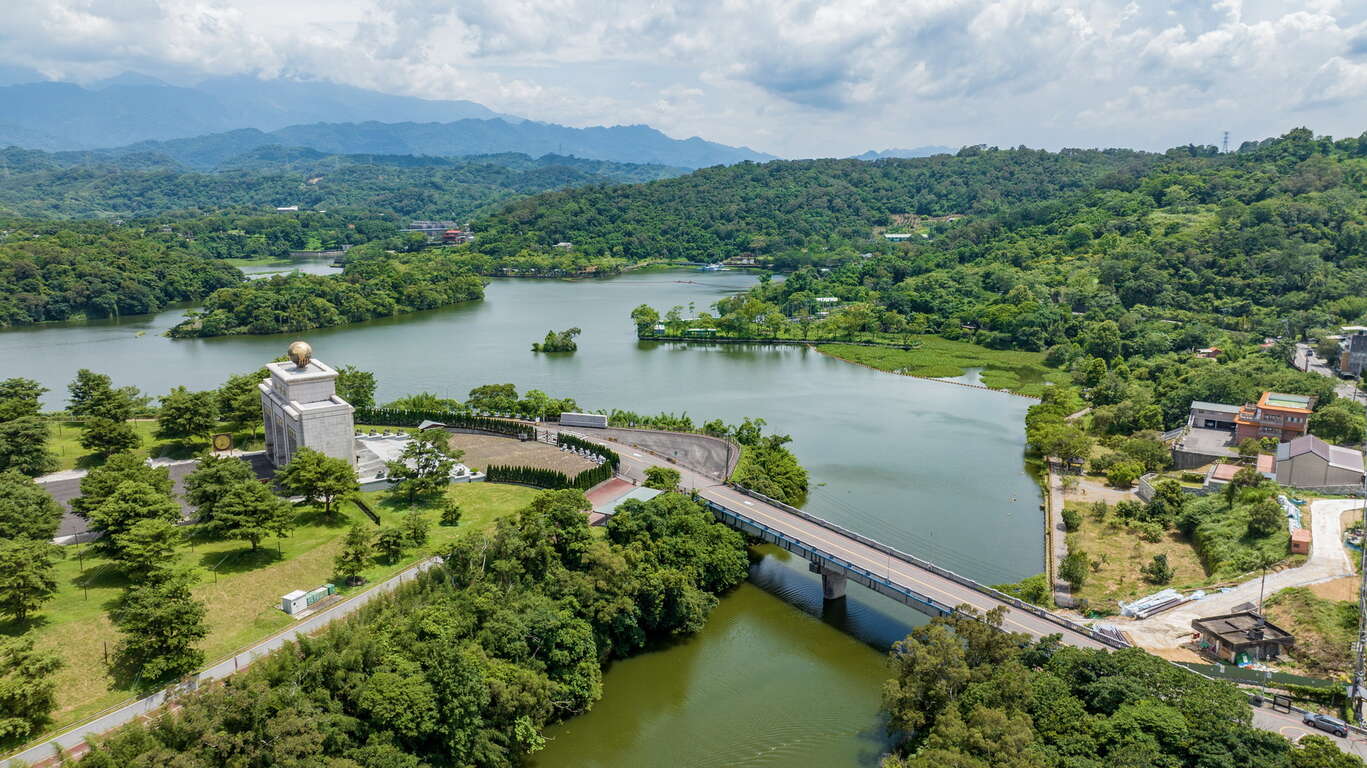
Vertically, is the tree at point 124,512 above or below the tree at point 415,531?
above

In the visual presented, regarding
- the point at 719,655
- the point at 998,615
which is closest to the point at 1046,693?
the point at 998,615

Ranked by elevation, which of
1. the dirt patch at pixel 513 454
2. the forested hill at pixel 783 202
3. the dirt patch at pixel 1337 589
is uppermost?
the forested hill at pixel 783 202

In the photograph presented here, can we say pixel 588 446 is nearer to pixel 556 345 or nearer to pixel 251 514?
pixel 251 514

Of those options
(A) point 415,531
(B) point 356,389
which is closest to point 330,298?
(B) point 356,389

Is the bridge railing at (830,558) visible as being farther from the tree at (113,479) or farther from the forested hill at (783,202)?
the forested hill at (783,202)

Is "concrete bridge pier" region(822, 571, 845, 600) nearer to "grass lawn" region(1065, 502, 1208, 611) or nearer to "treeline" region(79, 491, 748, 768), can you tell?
"treeline" region(79, 491, 748, 768)

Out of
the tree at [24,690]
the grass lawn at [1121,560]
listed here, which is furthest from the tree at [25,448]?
the grass lawn at [1121,560]

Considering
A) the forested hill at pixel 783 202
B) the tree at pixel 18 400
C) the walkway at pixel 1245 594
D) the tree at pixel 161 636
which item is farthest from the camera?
the forested hill at pixel 783 202
